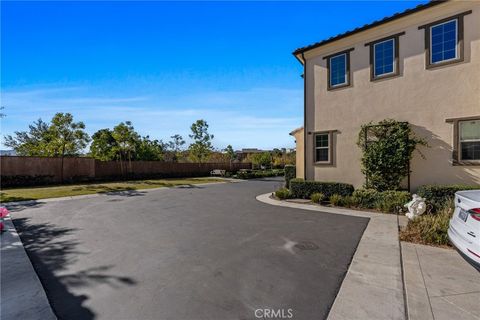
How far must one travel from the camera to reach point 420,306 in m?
3.26

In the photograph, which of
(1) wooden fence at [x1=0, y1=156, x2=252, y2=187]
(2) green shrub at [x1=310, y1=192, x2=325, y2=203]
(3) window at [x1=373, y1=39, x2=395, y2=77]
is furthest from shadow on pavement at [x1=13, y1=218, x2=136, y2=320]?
(1) wooden fence at [x1=0, y1=156, x2=252, y2=187]

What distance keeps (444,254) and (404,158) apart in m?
5.31

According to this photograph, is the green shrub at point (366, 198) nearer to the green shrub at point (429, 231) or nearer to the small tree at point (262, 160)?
the green shrub at point (429, 231)

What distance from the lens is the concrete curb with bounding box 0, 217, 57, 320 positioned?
124 inches

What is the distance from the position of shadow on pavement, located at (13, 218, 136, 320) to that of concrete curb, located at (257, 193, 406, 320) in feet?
10.6

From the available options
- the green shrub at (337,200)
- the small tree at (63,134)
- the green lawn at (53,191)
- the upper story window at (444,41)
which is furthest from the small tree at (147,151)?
the upper story window at (444,41)

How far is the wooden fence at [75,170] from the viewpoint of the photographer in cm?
1891

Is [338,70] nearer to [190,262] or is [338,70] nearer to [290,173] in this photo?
[290,173]

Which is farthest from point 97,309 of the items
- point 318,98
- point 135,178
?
point 135,178

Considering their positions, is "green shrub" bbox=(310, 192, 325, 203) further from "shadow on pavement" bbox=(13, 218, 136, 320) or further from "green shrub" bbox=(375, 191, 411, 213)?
"shadow on pavement" bbox=(13, 218, 136, 320)

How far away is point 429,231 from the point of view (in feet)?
18.8

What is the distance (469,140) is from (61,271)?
12233 millimetres

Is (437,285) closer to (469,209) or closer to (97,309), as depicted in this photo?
(469,209)

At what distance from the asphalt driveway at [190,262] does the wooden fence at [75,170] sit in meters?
13.6
